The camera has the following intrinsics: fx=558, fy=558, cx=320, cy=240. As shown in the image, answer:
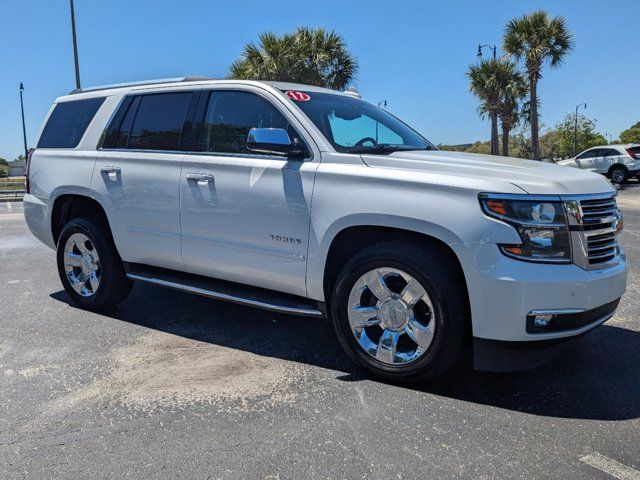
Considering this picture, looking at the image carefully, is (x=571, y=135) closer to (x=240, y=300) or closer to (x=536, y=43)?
(x=536, y=43)

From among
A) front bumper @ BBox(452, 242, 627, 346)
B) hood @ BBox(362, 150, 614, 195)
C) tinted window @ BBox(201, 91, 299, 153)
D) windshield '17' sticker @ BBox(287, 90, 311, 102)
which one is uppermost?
windshield '17' sticker @ BBox(287, 90, 311, 102)

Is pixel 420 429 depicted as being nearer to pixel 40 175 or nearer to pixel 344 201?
pixel 344 201

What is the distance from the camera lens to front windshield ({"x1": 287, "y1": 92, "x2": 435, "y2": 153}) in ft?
12.9

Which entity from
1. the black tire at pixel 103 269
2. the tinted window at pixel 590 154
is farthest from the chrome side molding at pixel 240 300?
the tinted window at pixel 590 154

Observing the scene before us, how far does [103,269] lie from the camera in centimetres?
489

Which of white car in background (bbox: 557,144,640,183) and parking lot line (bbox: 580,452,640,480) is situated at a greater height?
white car in background (bbox: 557,144,640,183)

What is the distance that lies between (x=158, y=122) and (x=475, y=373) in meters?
3.17

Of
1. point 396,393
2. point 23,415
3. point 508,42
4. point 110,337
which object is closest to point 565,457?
point 396,393

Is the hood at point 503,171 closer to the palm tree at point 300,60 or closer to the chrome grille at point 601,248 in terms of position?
the chrome grille at point 601,248

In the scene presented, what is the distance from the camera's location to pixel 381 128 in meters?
4.59

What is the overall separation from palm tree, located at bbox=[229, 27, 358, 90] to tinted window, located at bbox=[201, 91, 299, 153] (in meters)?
18.2

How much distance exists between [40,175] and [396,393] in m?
4.07

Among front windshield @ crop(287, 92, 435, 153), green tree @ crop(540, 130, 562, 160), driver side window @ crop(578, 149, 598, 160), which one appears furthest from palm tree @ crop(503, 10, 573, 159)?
green tree @ crop(540, 130, 562, 160)

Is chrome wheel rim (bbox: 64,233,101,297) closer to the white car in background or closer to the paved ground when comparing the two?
the paved ground
